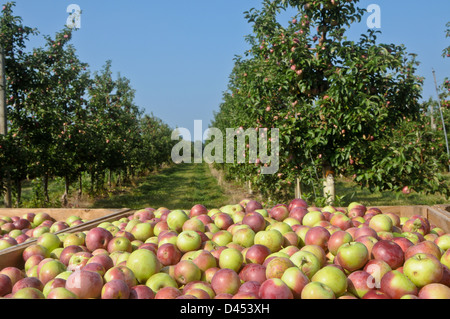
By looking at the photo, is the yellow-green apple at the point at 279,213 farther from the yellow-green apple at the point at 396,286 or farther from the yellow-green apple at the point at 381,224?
the yellow-green apple at the point at 396,286

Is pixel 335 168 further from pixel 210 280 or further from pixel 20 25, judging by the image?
pixel 20 25

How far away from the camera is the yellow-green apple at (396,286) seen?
1.87 metres

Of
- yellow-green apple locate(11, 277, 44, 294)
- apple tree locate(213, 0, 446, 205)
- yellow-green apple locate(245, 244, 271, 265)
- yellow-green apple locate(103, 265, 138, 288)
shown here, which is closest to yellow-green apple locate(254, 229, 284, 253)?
yellow-green apple locate(245, 244, 271, 265)

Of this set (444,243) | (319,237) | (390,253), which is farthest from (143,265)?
(444,243)

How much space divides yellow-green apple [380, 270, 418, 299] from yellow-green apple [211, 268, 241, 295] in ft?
2.50

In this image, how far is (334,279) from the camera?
1931 millimetres

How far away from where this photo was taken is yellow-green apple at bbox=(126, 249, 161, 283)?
2.14 m

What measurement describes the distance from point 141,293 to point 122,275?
180mm

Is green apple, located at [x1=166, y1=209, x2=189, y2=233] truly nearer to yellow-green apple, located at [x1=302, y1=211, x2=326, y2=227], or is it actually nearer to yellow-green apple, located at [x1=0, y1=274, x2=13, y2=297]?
yellow-green apple, located at [x1=302, y1=211, x2=326, y2=227]

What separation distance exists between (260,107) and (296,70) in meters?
0.96

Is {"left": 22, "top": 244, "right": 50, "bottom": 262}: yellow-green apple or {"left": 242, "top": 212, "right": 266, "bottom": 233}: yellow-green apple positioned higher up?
{"left": 242, "top": 212, "right": 266, "bottom": 233}: yellow-green apple

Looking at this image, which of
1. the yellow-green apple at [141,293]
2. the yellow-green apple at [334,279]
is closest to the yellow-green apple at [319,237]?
the yellow-green apple at [334,279]

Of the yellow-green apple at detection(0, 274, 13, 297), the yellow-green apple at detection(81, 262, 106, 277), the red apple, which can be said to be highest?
the yellow-green apple at detection(81, 262, 106, 277)
